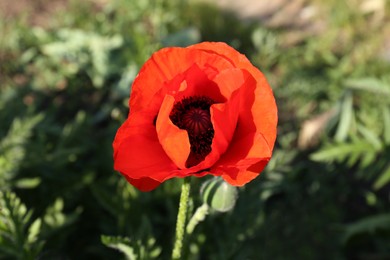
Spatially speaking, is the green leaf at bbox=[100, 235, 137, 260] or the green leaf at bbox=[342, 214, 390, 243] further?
the green leaf at bbox=[342, 214, 390, 243]

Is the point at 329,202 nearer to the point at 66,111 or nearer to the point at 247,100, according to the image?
the point at 66,111

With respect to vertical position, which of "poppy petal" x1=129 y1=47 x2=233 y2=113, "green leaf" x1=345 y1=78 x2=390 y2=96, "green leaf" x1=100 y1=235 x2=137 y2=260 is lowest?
"green leaf" x1=345 y1=78 x2=390 y2=96

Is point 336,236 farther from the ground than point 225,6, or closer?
closer

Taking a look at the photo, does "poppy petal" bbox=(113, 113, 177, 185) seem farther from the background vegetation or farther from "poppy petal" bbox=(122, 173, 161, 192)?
the background vegetation

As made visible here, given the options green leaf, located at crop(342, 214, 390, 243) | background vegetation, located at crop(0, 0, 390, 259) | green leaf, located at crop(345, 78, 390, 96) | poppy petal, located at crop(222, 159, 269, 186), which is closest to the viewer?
poppy petal, located at crop(222, 159, 269, 186)

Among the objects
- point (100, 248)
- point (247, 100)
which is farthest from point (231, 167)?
point (100, 248)

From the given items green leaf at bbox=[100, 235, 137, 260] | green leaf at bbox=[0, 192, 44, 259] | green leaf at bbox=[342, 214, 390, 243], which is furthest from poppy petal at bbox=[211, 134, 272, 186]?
green leaf at bbox=[342, 214, 390, 243]
